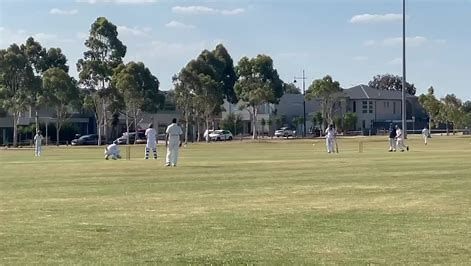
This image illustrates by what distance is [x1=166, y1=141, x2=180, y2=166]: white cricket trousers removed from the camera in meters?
31.5

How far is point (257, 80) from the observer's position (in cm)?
12175

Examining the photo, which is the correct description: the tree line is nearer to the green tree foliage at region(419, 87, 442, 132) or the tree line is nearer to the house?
the green tree foliage at region(419, 87, 442, 132)

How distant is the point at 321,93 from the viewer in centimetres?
12538

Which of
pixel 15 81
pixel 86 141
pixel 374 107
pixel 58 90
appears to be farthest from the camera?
pixel 374 107

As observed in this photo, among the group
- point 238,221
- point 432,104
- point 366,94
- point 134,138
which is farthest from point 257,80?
point 238,221

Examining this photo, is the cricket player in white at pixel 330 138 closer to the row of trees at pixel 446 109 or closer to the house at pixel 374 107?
the row of trees at pixel 446 109

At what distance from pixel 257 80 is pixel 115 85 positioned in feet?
85.0

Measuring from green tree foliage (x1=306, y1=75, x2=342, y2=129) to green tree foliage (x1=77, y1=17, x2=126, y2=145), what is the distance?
3405 cm

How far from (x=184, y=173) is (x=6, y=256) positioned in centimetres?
1651

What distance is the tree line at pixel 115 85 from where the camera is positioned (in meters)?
99.0

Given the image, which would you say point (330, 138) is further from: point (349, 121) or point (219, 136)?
point (349, 121)

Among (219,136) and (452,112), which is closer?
(219,136)

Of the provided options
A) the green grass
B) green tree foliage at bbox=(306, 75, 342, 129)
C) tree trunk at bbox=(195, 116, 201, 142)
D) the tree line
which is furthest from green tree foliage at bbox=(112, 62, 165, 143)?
the green grass

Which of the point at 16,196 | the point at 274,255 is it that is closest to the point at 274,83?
the point at 16,196
